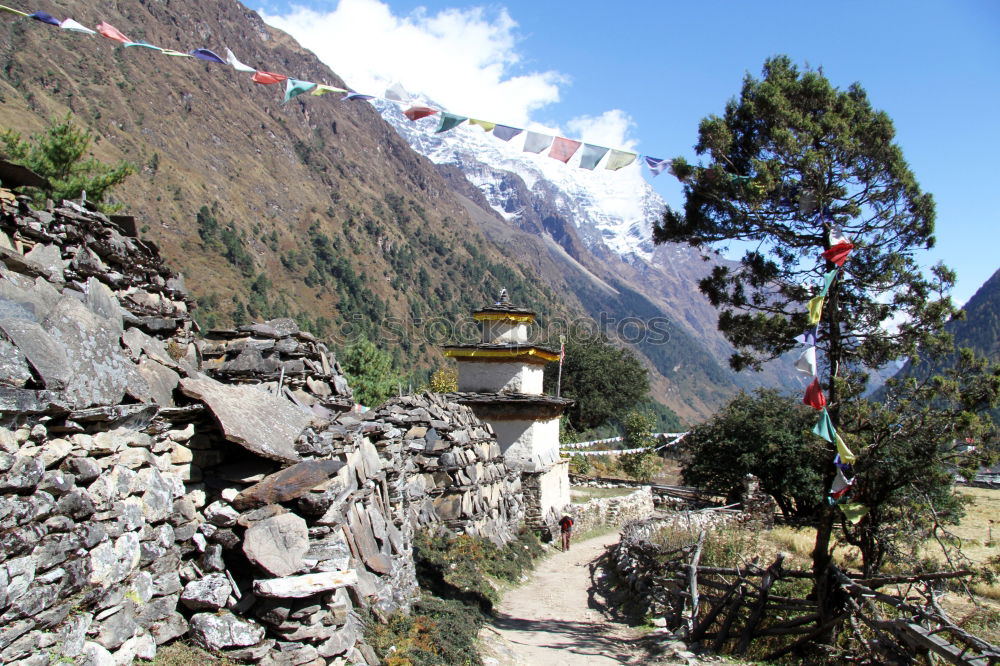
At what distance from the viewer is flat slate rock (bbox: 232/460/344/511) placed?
6.11 m

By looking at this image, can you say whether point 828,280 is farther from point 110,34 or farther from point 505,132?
point 110,34

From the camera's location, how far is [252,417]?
6.63 meters

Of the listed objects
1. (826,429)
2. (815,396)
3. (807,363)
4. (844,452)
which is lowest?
(844,452)

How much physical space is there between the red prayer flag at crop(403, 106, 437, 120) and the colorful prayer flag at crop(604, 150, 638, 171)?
3921 millimetres

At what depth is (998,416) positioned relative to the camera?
45031 millimetres

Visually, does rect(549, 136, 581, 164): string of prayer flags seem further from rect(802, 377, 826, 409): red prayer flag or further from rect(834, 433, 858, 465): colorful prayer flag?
rect(834, 433, 858, 465): colorful prayer flag

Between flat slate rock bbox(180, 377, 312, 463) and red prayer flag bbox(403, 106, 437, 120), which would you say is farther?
red prayer flag bbox(403, 106, 437, 120)

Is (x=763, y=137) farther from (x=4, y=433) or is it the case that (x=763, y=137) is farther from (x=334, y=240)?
(x=334, y=240)

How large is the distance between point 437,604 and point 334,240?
131 metres

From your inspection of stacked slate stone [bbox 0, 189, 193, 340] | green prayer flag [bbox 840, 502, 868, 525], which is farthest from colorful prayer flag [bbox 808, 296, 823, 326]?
stacked slate stone [bbox 0, 189, 193, 340]

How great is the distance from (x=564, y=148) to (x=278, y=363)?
794 cm

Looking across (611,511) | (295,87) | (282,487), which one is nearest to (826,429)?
(282,487)

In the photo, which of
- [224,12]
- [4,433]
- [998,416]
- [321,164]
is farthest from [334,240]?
[4,433]

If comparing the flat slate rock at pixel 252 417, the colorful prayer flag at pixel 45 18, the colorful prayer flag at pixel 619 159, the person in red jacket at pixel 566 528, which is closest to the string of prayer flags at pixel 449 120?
the colorful prayer flag at pixel 619 159
